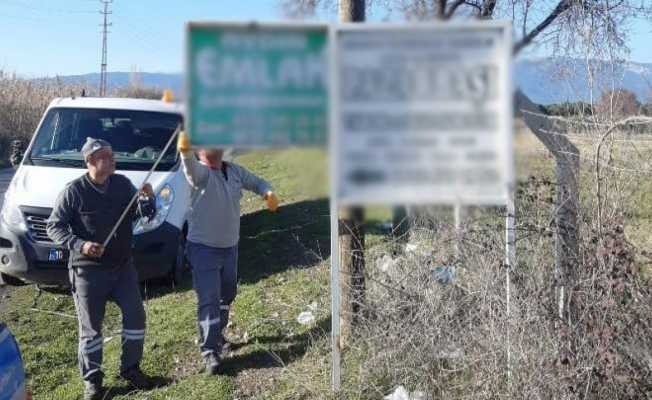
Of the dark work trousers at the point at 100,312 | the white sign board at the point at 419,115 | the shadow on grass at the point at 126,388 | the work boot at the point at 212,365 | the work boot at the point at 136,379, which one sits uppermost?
the white sign board at the point at 419,115

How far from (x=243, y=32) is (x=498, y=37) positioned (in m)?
0.36

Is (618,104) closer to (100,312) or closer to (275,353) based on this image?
(275,353)

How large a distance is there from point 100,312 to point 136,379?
573mm

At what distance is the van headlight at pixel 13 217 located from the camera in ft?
24.7

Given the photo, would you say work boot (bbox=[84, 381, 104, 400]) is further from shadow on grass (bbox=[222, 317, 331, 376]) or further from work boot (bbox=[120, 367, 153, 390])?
shadow on grass (bbox=[222, 317, 331, 376])

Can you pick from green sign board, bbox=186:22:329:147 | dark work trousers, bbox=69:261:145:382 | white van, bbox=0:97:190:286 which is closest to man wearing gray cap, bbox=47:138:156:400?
dark work trousers, bbox=69:261:145:382

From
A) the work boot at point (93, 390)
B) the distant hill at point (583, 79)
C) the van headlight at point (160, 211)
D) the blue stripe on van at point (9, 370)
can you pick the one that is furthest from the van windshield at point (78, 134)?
the distant hill at point (583, 79)

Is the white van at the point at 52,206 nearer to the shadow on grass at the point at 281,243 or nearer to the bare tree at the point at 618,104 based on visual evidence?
the shadow on grass at the point at 281,243

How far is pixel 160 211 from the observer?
7.58 m

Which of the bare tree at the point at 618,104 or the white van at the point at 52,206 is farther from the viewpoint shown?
the white van at the point at 52,206

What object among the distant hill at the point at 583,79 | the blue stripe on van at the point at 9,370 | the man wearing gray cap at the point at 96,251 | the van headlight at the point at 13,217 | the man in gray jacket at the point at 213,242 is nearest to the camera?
the distant hill at the point at 583,79

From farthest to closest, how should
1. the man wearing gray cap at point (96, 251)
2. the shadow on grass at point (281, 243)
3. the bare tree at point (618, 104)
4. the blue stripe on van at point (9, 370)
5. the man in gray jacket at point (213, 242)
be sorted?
the shadow on grass at point (281, 243) < the man in gray jacket at point (213, 242) < the man wearing gray cap at point (96, 251) < the bare tree at point (618, 104) < the blue stripe on van at point (9, 370)

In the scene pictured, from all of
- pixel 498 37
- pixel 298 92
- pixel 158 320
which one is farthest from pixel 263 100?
pixel 158 320

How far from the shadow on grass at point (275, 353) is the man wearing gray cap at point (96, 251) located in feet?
2.22
